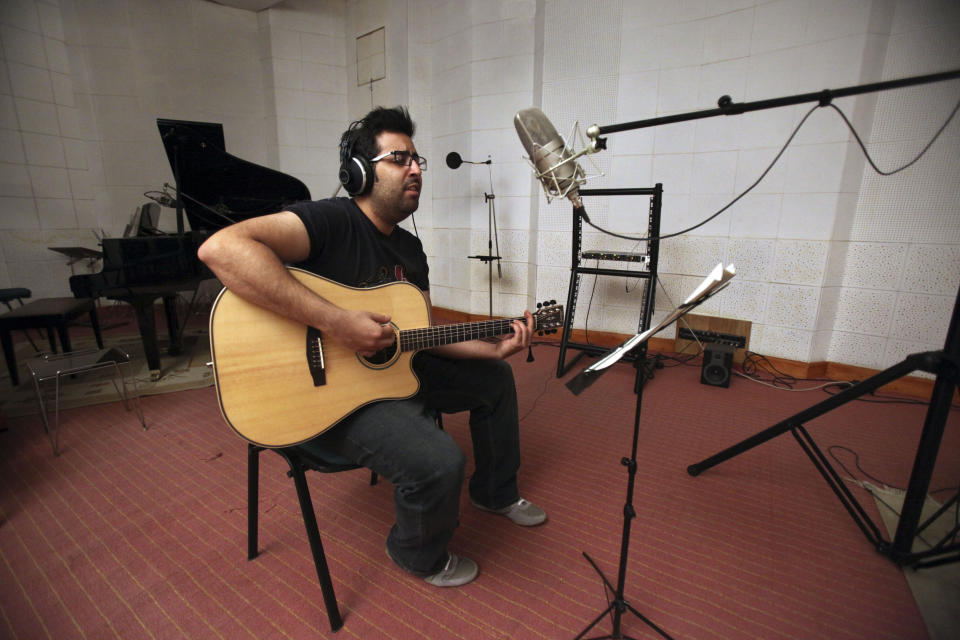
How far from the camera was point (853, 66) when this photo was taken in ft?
8.70

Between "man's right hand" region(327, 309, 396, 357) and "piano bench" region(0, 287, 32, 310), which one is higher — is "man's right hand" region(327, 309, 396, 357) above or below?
above

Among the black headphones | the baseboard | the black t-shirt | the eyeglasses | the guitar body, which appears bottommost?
the baseboard

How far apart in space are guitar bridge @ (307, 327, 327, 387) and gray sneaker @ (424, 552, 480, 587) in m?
0.71

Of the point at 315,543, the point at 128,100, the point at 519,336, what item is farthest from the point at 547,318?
the point at 128,100

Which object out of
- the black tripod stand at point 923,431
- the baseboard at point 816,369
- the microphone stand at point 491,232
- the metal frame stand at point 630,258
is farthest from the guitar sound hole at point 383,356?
the microphone stand at point 491,232

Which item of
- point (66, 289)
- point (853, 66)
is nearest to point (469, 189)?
point (853, 66)

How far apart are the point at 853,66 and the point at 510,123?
2369mm

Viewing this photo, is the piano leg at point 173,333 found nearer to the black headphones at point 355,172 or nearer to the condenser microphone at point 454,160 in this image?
the condenser microphone at point 454,160

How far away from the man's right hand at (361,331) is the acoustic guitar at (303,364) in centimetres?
5

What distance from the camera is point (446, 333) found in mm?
1413

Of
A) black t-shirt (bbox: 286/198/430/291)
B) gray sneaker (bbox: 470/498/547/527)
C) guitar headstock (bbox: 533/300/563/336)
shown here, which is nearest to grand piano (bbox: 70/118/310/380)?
black t-shirt (bbox: 286/198/430/291)

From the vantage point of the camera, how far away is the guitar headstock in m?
1.56

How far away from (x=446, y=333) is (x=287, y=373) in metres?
0.49

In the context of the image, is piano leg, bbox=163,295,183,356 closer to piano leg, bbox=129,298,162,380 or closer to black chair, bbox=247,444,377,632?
piano leg, bbox=129,298,162,380
